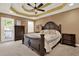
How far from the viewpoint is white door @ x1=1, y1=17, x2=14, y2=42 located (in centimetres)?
609

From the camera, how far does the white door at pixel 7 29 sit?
609cm

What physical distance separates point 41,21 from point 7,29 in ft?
10.3

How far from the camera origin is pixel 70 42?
4.85 meters

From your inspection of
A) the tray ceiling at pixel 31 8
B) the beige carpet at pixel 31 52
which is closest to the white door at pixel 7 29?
the tray ceiling at pixel 31 8

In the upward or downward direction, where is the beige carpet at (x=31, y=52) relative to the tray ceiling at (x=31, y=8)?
downward

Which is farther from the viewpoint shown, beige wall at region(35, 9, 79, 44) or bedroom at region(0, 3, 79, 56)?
beige wall at region(35, 9, 79, 44)

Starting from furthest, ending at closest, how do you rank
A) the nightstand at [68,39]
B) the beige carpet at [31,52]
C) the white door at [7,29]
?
the white door at [7,29], the nightstand at [68,39], the beige carpet at [31,52]

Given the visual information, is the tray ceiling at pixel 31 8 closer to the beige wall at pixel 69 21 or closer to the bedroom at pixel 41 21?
the bedroom at pixel 41 21

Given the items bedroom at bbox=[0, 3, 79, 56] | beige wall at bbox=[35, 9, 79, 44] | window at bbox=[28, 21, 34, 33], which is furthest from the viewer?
window at bbox=[28, 21, 34, 33]

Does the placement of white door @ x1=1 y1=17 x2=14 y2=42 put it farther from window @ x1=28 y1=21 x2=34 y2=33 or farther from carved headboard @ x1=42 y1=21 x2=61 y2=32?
carved headboard @ x1=42 y1=21 x2=61 y2=32

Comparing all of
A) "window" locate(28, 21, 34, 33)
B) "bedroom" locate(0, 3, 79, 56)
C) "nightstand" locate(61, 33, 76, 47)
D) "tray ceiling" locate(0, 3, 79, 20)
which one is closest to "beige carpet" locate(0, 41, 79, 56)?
"bedroom" locate(0, 3, 79, 56)

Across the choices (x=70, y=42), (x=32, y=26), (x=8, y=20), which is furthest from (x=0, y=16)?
(x=70, y=42)

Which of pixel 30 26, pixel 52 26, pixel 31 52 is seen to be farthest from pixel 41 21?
pixel 31 52

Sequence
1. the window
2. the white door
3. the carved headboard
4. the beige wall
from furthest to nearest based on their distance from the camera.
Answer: the window < the white door < the carved headboard < the beige wall
